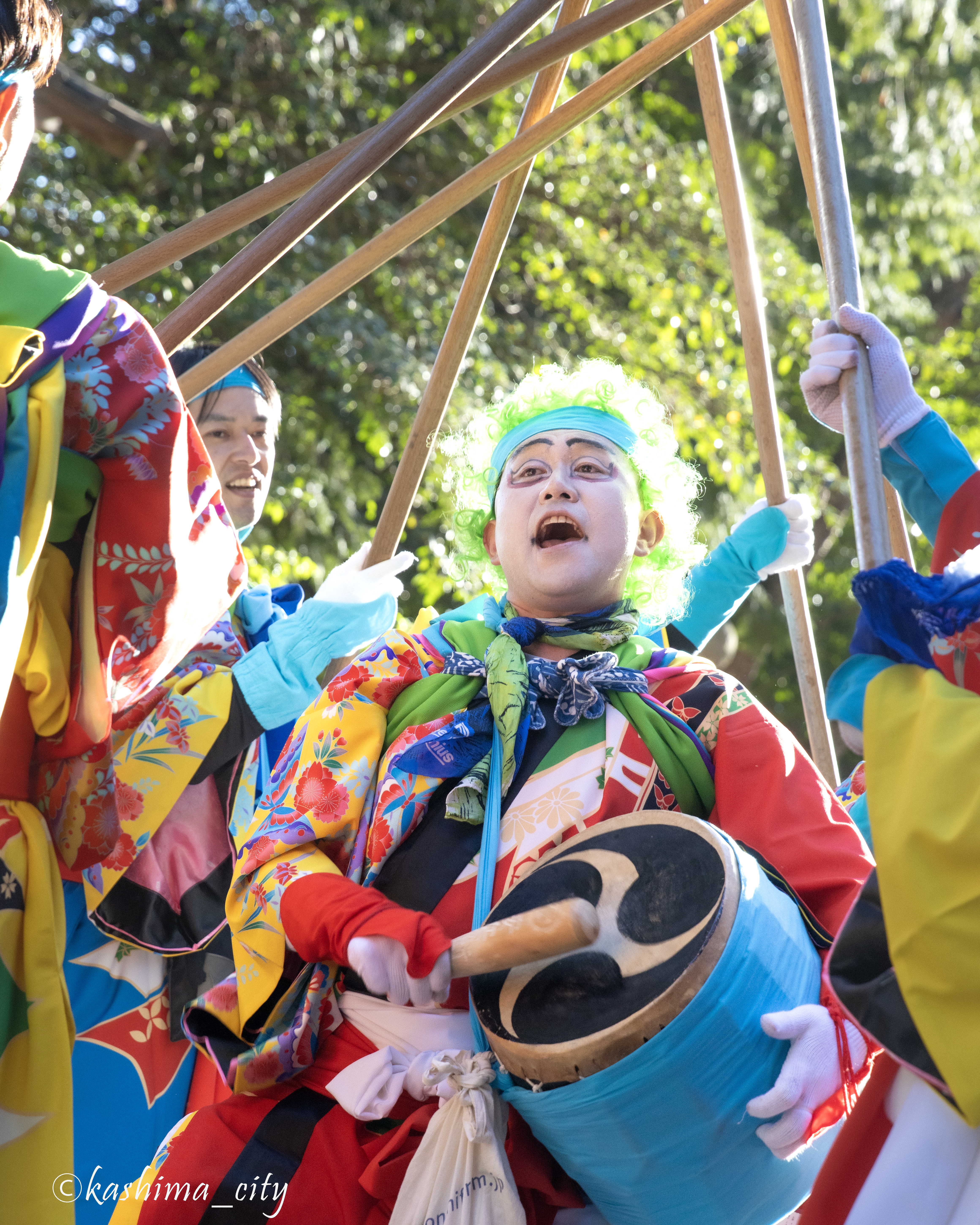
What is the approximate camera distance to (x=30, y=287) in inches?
62.1

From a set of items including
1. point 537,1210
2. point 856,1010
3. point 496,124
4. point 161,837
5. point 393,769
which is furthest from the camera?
point 496,124

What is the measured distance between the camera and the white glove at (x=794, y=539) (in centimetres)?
298

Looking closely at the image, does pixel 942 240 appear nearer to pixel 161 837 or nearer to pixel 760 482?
pixel 760 482

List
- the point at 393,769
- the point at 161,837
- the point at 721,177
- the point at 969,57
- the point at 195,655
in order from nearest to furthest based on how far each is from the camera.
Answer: the point at 393,769, the point at 161,837, the point at 195,655, the point at 721,177, the point at 969,57

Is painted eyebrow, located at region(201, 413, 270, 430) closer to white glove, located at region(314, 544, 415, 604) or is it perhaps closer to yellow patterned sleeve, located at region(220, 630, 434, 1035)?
white glove, located at region(314, 544, 415, 604)

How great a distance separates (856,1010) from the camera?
124cm

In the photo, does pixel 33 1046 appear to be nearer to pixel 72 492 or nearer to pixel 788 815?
pixel 72 492

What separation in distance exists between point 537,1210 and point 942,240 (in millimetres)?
8447

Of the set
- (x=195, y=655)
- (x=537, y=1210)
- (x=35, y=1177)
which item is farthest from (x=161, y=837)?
(x=537, y=1210)

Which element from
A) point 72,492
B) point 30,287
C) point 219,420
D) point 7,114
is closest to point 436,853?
point 72,492

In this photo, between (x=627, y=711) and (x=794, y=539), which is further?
(x=794, y=539)

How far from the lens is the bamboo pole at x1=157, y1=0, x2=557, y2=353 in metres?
2.19

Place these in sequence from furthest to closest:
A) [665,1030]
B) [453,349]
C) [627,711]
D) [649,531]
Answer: [453,349], [649,531], [627,711], [665,1030]

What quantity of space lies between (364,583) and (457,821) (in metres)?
0.95
